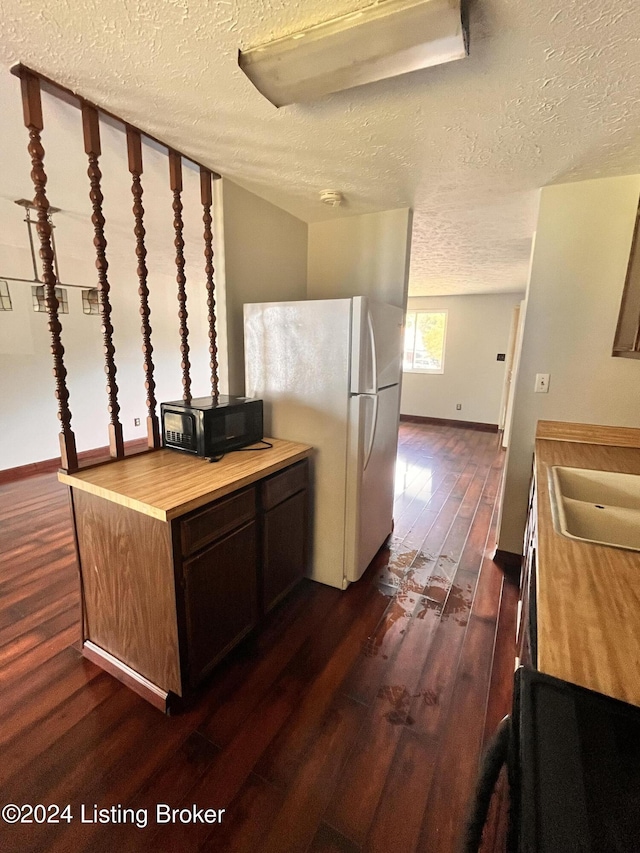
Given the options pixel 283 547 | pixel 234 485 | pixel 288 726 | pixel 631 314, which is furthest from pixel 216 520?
pixel 631 314

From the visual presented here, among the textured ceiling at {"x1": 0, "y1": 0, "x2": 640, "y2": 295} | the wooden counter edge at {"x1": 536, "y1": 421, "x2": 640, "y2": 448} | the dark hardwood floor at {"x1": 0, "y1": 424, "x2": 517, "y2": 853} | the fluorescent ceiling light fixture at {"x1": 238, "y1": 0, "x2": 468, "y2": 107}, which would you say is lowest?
the dark hardwood floor at {"x1": 0, "y1": 424, "x2": 517, "y2": 853}

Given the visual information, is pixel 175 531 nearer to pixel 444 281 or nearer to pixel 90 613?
pixel 90 613

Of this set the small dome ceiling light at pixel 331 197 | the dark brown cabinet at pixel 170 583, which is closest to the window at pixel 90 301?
the small dome ceiling light at pixel 331 197

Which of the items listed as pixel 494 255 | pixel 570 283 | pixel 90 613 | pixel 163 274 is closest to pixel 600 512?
pixel 570 283

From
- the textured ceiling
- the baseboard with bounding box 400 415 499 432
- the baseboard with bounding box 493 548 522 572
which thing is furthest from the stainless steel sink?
the baseboard with bounding box 400 415 499 432

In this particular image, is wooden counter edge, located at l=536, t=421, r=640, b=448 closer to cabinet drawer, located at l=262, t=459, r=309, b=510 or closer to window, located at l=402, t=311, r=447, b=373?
cabinet drawer, located at l=262, t=459, r=309, b=510

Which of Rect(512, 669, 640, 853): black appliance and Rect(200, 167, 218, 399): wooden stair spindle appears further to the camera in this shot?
Rect(200, 167, 218, 399): wooden stair spindle

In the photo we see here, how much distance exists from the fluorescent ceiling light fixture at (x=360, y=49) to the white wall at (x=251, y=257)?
98 cm

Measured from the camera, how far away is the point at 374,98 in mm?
1383

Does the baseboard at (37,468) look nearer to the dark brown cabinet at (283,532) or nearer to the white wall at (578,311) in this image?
the dark brown cabinet at (283,532)

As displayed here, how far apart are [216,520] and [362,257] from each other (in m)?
2.07

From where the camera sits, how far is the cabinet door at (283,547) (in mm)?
1879

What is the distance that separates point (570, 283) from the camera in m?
2.21

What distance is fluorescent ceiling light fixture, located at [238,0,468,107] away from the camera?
1.00 m
